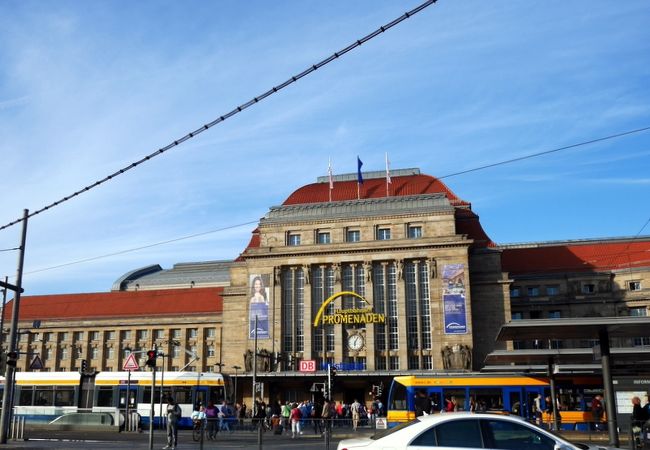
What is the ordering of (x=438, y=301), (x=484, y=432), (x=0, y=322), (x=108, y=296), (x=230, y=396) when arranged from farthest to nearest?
(x=108, y=296) < (x=438, y=301) < (x=230, y=396) < (x=0, y=322) < (x=484, y=432)

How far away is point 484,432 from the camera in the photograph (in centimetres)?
1085

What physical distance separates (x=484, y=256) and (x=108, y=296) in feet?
165

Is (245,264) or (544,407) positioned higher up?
(245,264)

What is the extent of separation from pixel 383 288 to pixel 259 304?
41.0 feet

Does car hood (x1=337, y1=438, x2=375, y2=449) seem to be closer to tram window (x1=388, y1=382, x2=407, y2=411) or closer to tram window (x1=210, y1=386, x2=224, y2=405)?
tram window (x1=388, y1=382, x2=407, y2=411)

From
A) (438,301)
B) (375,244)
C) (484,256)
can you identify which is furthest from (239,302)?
(484,256)

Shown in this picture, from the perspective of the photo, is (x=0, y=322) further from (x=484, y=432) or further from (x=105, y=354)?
(x=105, y=354)

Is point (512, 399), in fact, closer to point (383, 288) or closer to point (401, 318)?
point (401, 318)

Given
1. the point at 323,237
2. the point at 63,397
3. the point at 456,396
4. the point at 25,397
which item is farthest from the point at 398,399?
the point at 323,237

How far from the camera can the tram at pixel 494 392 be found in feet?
115

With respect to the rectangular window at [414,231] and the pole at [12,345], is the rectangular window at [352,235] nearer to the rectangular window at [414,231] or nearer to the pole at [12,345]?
the rectangular window at [414,231]

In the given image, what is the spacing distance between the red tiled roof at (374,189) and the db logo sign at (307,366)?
18926 mm

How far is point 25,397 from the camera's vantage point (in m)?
43.1

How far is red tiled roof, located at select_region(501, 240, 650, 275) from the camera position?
2844 inches
